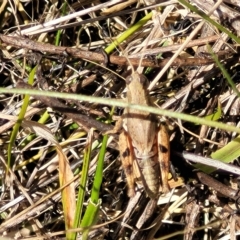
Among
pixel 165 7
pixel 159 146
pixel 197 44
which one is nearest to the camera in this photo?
pixel 159 146

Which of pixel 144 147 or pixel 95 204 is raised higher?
pixel 144 147

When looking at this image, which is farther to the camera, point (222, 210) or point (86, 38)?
point (86, 38)

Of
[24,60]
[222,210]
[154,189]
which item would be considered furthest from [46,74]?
[222,210]

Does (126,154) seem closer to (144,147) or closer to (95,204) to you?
(144,147)

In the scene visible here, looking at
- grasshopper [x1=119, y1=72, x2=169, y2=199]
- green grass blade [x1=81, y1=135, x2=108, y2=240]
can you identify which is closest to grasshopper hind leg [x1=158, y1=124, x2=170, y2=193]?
grasshopper [x1=119, y1=72, x2=169, y2=199]

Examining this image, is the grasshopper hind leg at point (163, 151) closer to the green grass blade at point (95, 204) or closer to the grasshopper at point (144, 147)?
the grasshopper at point (144, 147)

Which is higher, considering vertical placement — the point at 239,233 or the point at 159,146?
the point at 159,146

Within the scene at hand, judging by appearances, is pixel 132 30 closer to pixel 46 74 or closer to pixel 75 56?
pixel 75 56

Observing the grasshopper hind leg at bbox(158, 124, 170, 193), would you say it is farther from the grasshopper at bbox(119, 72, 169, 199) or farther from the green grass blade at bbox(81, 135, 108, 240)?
the green grass blade at bbox(81, 135, 108, 240)

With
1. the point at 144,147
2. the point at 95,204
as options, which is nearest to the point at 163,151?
the point at 144,147
